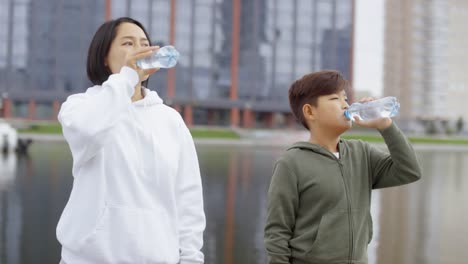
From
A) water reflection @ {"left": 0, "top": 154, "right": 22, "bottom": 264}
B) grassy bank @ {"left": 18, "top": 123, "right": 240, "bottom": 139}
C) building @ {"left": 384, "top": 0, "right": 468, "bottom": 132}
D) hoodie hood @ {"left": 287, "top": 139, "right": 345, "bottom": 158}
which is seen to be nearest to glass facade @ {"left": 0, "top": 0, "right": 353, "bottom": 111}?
grassy bank @ {"left": 18, "top": 123, "right": 240, "bottom": 139}

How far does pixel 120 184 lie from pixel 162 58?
0.51 metres

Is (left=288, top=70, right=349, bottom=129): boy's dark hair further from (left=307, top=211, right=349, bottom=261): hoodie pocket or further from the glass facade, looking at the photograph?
the glass facade

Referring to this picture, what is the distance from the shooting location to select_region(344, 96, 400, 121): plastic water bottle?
8.28ft

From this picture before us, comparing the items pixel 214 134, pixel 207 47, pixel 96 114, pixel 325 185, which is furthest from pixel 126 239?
pixel 207 47

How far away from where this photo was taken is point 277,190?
2752mm

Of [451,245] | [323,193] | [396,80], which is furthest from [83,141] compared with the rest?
[396,80]

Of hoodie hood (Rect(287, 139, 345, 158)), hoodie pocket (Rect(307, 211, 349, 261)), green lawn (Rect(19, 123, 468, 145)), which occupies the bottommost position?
green lawn (Rect(19, 123, 468, 145))

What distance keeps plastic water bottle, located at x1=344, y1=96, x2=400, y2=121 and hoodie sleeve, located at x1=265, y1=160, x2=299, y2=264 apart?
1.36 feet

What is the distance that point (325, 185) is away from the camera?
2723mm

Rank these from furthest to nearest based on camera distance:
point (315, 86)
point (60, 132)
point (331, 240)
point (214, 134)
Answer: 1. point (214, 134)
2. point (60, 132)
3. point (315, 86)
4. point (331, 240)

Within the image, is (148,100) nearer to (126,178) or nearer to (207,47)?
(126,178)

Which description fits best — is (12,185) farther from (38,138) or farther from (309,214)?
(38,138)

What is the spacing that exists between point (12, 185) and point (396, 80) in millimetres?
77036

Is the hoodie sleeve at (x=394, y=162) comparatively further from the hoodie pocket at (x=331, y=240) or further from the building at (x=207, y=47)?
the building at (x=207, y=47)
